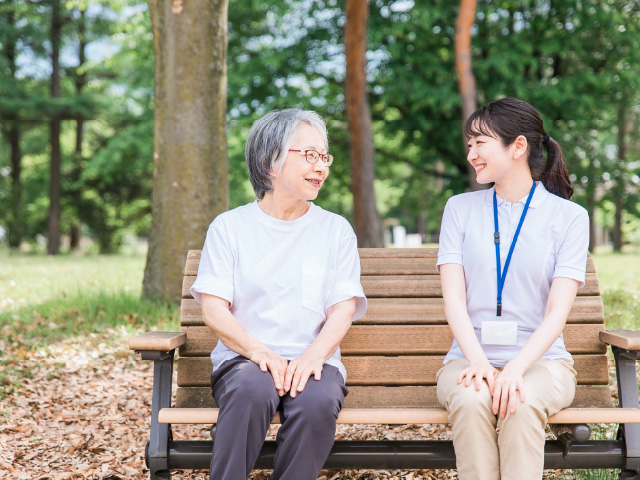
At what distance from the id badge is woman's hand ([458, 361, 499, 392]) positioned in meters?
0.16

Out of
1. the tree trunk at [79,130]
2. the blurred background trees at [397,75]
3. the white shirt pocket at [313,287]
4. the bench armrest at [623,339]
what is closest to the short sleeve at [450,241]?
the white shirt pocket at [313,287]

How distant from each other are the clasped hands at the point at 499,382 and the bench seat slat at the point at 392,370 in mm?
573

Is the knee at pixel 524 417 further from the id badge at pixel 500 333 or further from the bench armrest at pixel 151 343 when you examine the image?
the bench armrest at pixel 151 343

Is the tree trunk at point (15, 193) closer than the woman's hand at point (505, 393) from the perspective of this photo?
No

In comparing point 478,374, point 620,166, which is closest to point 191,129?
Result: point 478,374

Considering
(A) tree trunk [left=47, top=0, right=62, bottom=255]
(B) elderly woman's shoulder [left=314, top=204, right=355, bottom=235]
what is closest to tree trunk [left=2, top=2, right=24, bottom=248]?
(A) tree trunk [left=47, top=0, right=62, bottom=255]

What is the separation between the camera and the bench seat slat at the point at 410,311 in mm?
3152

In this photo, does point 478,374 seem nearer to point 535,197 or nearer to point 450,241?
point 450,241

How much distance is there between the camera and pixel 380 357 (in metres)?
3.18

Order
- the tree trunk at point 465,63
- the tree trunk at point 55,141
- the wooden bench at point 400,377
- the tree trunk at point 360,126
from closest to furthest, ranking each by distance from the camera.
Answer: the wooden bench at point 400,377 → the tree trunk at point 360,126 → the tree trunk at point 465,63 → the tree trunk at point 55,141

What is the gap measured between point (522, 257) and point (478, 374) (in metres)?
0.57

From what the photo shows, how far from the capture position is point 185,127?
237 inches

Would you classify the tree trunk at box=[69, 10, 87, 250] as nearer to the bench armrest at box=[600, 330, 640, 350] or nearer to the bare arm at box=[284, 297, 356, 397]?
the bare arm at box=[284, 297, 356, 397]

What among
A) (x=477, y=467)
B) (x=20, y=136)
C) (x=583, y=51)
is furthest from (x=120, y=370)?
(x=20, y=136)
